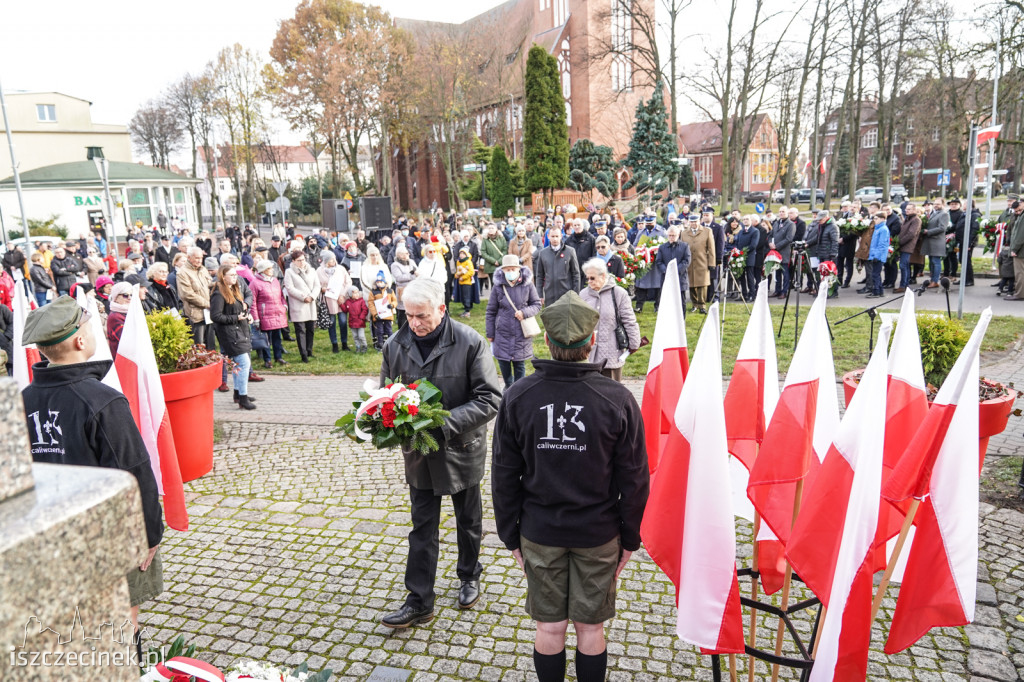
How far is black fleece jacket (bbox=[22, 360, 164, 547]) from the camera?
3.33 m

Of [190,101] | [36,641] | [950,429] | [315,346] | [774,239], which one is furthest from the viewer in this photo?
[190,101]

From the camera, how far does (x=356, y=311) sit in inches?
497

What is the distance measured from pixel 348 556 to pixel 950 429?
4.03m

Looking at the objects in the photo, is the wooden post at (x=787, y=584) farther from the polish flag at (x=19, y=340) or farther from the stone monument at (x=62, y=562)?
the polish flag at (x=19, y=340)

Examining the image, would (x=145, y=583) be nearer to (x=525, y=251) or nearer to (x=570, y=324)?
(x=570, y=324)

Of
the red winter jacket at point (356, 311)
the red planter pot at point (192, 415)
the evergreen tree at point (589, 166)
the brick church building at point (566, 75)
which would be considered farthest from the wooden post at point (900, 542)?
the brick church building at point (566, 75)

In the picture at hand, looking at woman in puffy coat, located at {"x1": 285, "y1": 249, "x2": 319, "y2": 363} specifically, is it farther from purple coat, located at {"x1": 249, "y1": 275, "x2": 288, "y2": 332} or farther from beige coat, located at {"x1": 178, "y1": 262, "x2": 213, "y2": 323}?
beige coat, located at {"x1": 178, "y1": 262, "x2": 213, "y2": 323}

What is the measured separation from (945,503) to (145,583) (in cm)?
393

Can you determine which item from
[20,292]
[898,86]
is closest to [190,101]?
[898,86]

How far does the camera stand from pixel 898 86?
4138cm

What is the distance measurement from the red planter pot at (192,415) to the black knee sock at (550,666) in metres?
4.76

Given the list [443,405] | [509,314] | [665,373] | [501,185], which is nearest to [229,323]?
[509,314]

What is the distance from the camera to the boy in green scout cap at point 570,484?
3.12 meters

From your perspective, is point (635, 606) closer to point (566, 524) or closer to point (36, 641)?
point (566, 524)
